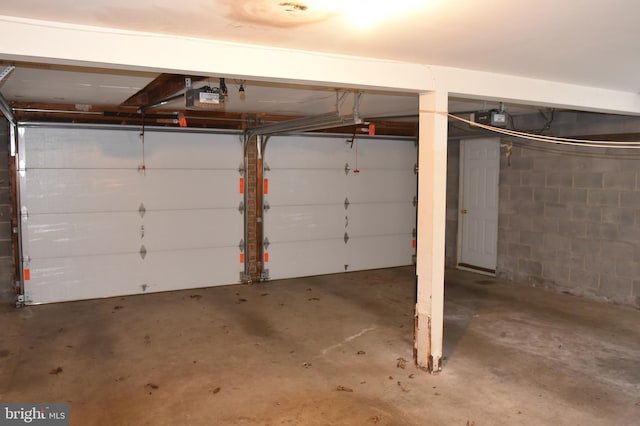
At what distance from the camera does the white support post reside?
3801 mm

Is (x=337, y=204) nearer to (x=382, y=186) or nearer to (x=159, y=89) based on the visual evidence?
(x=382, y=186)

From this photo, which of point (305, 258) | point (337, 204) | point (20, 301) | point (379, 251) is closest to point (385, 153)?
point (337, 204)

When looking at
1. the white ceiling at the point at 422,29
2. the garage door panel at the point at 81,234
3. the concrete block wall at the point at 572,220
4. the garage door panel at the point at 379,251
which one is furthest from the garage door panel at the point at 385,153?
the white ceiling at the point at 422,29

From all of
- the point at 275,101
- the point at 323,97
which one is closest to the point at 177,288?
the point at 275,101

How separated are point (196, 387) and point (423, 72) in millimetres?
2834

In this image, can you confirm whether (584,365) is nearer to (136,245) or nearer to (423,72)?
(423,72)

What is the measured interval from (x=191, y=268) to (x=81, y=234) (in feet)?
4.55

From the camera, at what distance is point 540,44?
10.1ft

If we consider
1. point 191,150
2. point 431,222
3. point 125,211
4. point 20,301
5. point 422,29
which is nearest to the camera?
point 422,29

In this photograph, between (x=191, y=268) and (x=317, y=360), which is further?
(x=191, y=268)

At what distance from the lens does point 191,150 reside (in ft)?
21.4

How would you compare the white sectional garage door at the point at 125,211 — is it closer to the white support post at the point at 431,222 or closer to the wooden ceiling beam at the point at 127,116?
the wooden ceiling beam at the point at 127,116

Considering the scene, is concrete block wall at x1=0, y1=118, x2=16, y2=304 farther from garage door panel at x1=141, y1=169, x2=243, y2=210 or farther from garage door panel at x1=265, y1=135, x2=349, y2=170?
garage door panel at x1=265, y1=135, x2=349, y2=170

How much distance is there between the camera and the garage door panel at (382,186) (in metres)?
7.69
